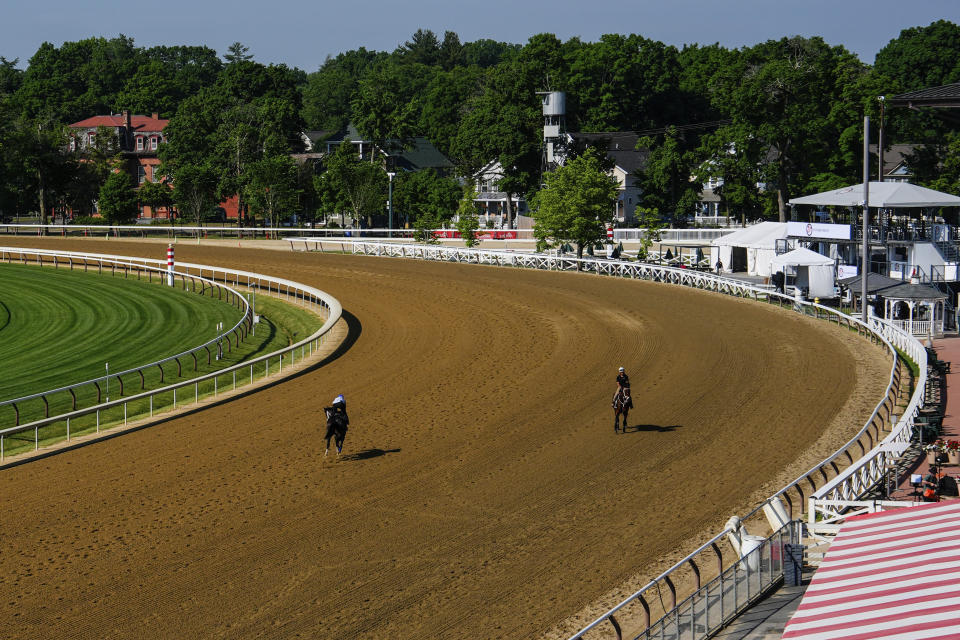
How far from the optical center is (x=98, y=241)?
217ft

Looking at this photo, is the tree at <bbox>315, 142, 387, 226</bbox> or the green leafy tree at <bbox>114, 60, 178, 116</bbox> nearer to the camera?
the tree at <bbox>315, 142, 387, 226</bbox>

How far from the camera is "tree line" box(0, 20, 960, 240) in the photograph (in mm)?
69125

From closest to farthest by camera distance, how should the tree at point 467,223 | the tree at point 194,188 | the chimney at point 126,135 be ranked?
the tree at point 467,223, the tree at point 194,188, the chimney at point 126,135

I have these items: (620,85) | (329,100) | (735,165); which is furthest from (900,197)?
(329,100)

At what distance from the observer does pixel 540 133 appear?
8794 cm

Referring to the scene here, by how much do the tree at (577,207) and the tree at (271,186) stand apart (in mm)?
28426

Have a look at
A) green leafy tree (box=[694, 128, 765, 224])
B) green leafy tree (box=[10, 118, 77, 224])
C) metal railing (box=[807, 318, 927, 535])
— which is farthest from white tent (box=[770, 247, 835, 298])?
green leafy tree (box=[10, 118, 77, 224])

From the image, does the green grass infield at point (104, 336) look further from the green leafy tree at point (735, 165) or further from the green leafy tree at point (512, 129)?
the green leafy tree at point (512, 129)

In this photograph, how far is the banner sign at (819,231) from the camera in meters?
44.6

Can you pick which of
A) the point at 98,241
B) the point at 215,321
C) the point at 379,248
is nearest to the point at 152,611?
the point at 215,321

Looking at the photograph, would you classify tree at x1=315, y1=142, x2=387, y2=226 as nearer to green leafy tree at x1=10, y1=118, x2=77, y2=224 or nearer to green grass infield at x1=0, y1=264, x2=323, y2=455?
green leafy tree at x1=10, y1=118, x2=77, y2=224

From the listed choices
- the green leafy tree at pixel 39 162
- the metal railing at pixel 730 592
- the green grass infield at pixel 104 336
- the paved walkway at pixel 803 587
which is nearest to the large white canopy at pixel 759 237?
the paved walkway at pixel 803 587

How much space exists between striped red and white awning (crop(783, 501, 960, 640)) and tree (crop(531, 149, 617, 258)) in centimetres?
4322

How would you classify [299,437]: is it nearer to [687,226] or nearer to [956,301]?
[956,301]
